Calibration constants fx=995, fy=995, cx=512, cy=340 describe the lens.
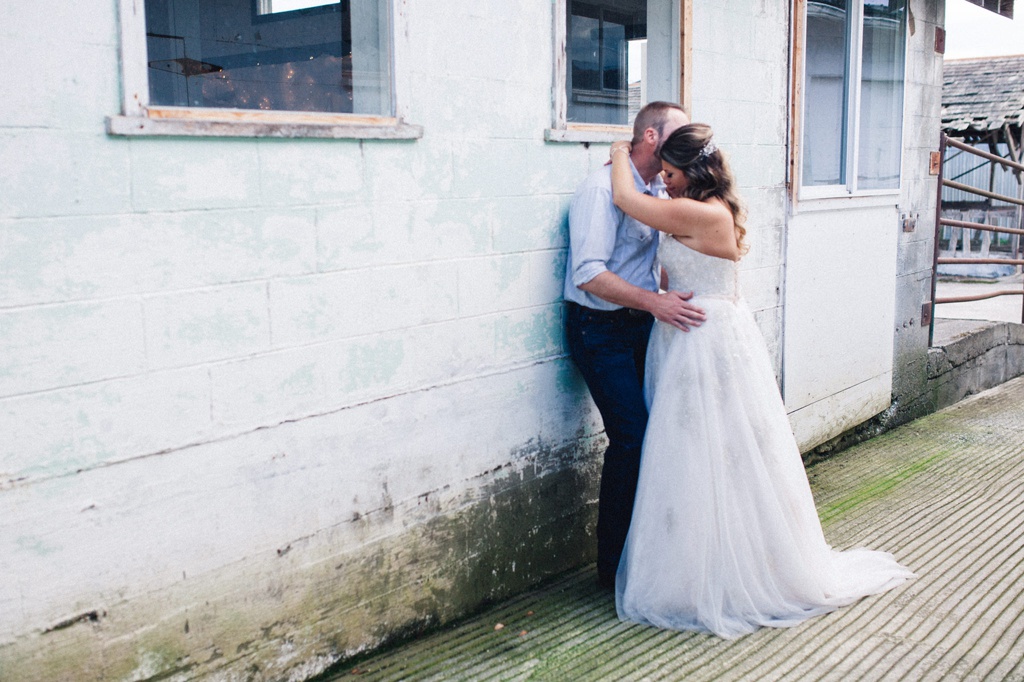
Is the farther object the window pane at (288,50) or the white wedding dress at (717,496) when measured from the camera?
the white wedding dress at (717,496)

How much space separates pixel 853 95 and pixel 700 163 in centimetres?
314

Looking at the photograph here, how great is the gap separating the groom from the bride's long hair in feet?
0.52

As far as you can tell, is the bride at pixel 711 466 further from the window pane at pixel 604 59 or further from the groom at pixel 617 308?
the window pane at pixel 604 59

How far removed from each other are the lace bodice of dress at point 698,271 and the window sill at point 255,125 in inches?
45.8

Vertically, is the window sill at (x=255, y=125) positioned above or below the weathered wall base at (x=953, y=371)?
above

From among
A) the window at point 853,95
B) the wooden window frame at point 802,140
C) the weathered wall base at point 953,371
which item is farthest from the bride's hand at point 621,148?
the weathered wall base at point 953,371

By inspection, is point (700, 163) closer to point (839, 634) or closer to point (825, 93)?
point (839, 634)

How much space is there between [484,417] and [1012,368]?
698 cm

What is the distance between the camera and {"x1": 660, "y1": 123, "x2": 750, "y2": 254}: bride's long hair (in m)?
3.81

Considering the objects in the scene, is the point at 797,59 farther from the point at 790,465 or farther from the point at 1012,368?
the point at 1012,368

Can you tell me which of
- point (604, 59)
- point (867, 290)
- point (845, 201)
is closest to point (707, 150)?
point (604, 59)

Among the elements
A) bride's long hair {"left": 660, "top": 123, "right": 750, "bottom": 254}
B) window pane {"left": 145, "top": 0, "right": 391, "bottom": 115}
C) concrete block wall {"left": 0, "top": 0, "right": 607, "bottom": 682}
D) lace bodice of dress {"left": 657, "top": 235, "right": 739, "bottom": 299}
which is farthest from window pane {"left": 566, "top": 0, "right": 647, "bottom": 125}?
window pane {"left": 145, "top": 0, "right": 391, "bottom": 115}

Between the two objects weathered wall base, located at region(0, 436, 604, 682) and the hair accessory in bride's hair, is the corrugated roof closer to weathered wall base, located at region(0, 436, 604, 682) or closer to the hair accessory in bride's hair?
the hair accessory in bride's hair

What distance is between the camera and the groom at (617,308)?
392 centimetres
